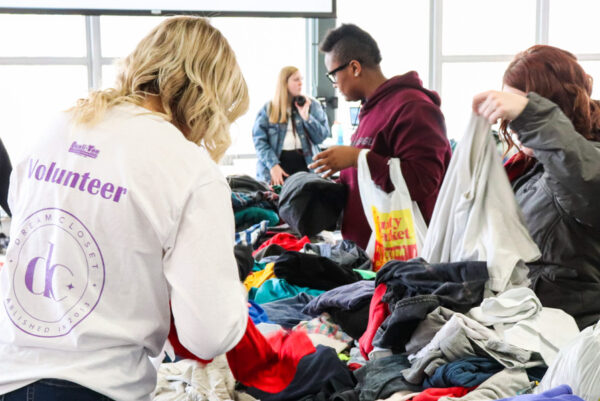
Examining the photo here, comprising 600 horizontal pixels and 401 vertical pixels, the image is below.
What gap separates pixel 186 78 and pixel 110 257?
0.36 metres

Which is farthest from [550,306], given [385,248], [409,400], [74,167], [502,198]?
[74,167]

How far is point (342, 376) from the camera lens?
1.50m

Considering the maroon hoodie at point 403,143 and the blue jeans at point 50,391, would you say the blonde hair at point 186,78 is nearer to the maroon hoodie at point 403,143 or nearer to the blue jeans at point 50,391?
the blue jeans at point 50,391

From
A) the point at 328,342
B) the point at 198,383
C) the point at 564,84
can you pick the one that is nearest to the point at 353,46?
the point at 564,84

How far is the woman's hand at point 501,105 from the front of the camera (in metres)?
1.52

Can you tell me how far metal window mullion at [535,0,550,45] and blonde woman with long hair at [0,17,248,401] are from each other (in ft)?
21.3

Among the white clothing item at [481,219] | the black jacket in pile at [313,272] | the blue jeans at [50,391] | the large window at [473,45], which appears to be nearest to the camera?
the blue jeans at [50,391]

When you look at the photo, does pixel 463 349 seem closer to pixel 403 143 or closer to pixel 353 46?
pixel 403 143

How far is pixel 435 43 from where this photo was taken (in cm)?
665

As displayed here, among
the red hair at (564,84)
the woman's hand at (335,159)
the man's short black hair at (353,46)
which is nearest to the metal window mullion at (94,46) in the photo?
the man's short black hair at (353,46)

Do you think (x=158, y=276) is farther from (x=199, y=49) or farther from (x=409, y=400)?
(x=409, y=400)

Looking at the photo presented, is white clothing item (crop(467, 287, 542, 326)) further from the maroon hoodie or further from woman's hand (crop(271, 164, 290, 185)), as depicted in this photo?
woman's hand (crop(271, 164, 290, 185))

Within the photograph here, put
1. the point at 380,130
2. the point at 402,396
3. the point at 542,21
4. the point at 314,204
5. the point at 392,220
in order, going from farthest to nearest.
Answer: the point at 542,21
the point at 314,204
the point at 380,130
the point at 392,220
the point at 402,396

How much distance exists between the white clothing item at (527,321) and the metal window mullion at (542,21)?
599cm
